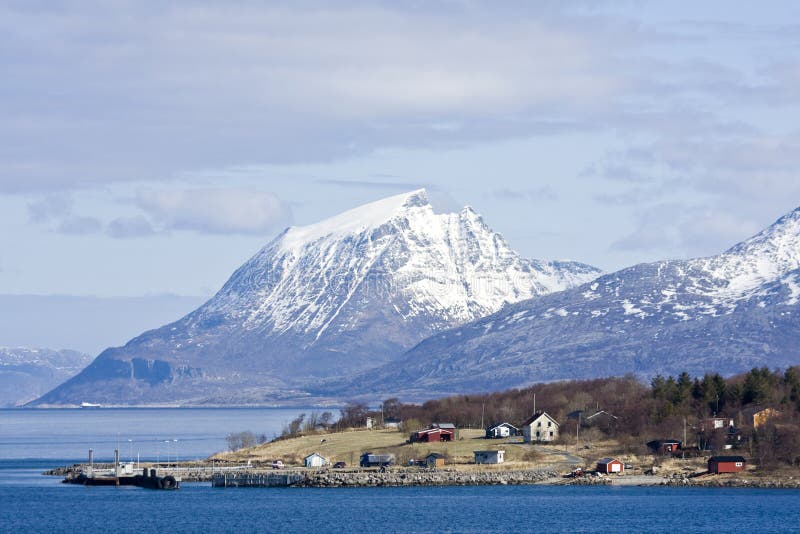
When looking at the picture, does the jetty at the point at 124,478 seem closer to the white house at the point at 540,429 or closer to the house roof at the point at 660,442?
the white house at the point at 540,429

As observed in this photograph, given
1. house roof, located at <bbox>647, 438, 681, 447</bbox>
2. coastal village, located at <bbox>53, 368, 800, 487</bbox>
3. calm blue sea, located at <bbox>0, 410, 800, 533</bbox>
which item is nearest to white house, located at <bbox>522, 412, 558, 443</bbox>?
coastal village, located at <bbox>53, 368, 800, 487</bbox>

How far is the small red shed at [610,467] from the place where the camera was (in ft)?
492

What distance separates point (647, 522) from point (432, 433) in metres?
62.3

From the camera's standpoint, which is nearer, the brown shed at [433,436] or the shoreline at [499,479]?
the shoreline at [499,479]

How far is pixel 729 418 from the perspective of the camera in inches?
6658

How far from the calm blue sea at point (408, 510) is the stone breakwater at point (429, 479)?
3.20 meters

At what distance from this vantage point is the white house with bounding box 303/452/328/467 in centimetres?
16738

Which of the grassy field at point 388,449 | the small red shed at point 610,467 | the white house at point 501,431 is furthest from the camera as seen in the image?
the white house at point 501,431

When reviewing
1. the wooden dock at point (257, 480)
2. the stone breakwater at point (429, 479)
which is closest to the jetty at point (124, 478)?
the wooden dock at point (257, 480)

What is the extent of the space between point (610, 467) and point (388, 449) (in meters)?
30.7

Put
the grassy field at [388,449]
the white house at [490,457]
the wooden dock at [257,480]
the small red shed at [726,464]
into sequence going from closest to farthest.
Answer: the small red shed at [726,464]
the wooden dock at [257,480]
the white house at [490,457]
the grassy field at [388,449]

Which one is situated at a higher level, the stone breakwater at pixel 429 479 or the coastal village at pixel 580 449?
the coastal village at pixel 580 449

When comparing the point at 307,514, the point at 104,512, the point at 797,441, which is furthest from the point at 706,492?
the point at 104,512

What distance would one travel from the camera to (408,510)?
12694 cm
